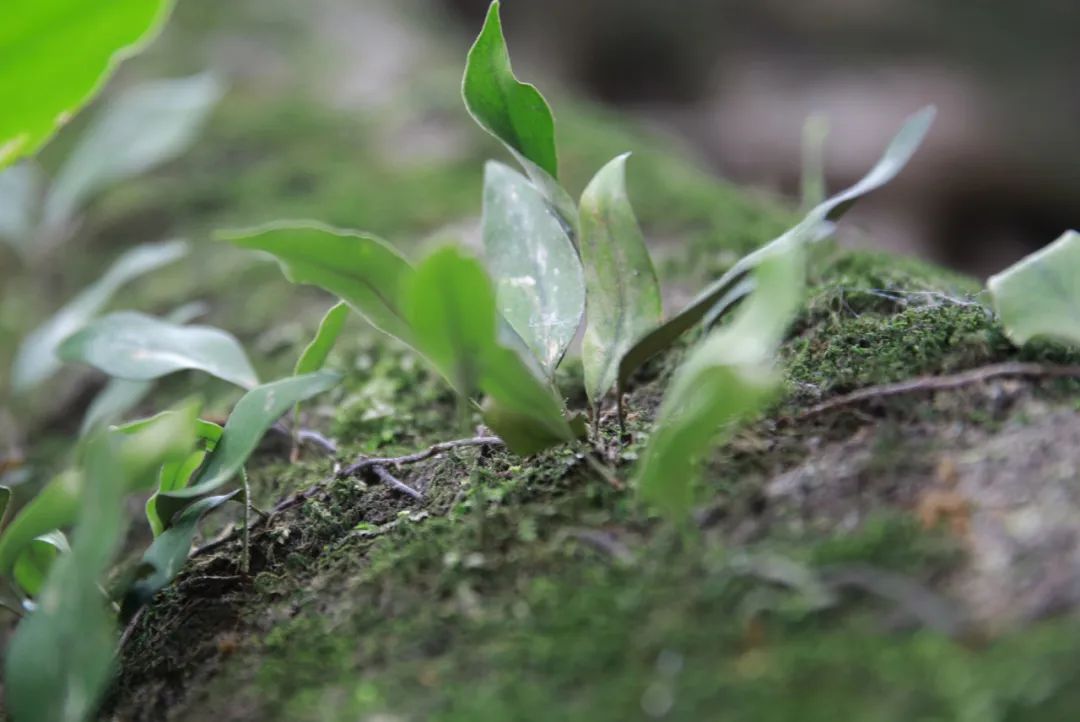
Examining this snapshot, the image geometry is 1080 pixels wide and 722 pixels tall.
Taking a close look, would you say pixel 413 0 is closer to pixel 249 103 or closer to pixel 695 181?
pixel 249 103

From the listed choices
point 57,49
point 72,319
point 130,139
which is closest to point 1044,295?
point 57,49

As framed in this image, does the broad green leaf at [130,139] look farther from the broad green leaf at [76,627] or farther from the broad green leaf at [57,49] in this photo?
the broad green leaf at [76,627]

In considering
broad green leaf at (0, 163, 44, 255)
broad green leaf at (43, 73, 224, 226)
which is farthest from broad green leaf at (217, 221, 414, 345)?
broad green leaf at (0, 163, 44, 255)

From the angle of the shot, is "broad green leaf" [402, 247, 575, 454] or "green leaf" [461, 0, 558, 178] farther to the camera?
"green leaf" [461, 0, 558, 178]

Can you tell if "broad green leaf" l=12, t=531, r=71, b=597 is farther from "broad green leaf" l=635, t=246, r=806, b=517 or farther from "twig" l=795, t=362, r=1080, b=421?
"twig" l=795, t=362, r=1080, b=421

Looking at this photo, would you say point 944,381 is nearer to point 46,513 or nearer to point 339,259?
point 339,259
